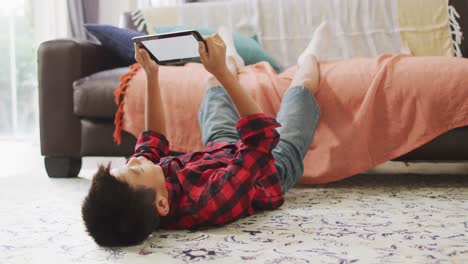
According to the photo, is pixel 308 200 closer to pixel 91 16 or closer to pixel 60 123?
pixel 60 123

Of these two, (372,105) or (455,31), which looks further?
(455,31)

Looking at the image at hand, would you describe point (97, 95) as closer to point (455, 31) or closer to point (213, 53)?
point (213, 53)

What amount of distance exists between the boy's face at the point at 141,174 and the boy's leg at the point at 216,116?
1.30 feet

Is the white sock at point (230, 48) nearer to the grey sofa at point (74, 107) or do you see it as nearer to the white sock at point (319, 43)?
the white sock at point (319, 43)

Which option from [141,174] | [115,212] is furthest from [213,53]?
[115,212]

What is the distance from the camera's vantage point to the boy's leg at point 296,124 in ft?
4.69

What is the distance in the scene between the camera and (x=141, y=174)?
111cm

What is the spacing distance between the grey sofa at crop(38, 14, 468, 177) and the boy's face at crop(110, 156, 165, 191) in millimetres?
759

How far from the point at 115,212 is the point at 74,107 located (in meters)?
1.11

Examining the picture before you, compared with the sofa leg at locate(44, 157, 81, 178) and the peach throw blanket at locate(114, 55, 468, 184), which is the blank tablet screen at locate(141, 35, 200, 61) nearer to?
the peach throw blanket at locate(114, 55, 468, 184)

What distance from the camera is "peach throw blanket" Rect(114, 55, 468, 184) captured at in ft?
5.40

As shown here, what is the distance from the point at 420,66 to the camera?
1.68m

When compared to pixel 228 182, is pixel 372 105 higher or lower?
higher

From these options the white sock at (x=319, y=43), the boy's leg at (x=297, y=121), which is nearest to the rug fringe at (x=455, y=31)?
the white sock at (x=319, y=43)
